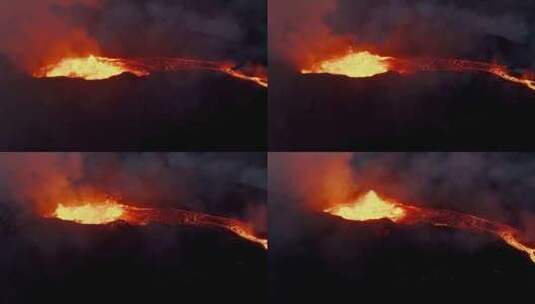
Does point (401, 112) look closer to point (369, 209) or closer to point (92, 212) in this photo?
point (369, 209)

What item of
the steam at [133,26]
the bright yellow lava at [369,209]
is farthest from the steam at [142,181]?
the steam at [133,26]

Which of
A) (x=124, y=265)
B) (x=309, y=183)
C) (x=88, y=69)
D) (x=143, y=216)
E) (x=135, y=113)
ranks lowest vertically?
(x=124, y=265)

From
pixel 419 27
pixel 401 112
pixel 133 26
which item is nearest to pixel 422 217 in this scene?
pixel 401 112

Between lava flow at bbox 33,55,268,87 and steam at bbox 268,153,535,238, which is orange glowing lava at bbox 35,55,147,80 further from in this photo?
steam at bbox 268,153,535,238

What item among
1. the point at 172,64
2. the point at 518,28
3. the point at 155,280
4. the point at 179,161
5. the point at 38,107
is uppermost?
the point at 518,28

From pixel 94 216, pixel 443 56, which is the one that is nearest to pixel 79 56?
pixel 94 216

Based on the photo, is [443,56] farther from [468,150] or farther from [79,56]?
[79,56]
